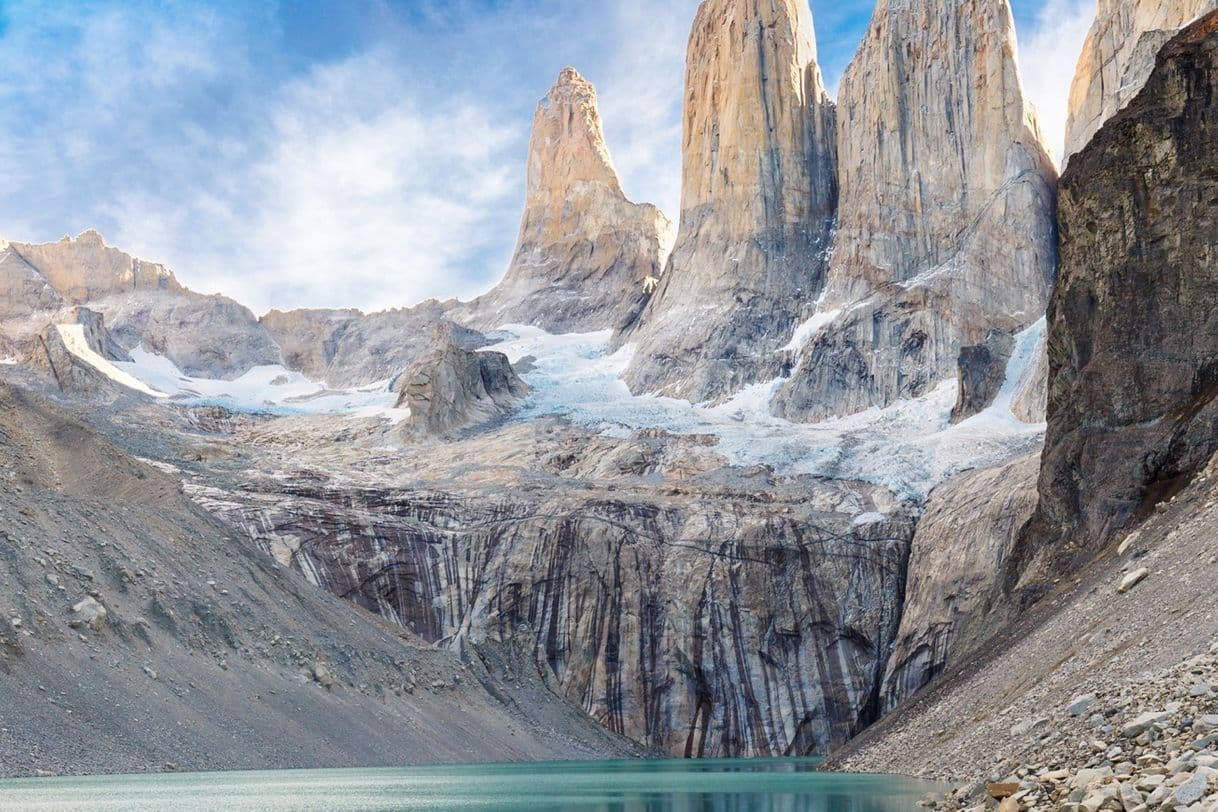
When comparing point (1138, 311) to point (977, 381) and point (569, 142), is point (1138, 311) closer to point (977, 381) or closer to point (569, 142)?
point (977, 381)

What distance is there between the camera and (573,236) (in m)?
139

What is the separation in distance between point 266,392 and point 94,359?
92.0ft

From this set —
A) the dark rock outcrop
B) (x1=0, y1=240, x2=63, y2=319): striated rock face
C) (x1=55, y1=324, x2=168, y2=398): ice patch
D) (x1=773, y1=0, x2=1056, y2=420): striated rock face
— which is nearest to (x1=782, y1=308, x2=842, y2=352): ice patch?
(x1=773, y1=0, x2=1056, y2=420): striated rock face

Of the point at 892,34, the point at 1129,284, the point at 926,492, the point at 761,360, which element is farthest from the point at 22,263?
the point at 1129,284

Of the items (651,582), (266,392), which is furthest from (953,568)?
(266,392)

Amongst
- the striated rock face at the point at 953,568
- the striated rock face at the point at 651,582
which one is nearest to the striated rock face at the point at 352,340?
the striated rock face at the point at 651,582

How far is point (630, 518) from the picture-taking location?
70000mm

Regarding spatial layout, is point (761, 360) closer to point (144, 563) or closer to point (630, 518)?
point (630, 518)

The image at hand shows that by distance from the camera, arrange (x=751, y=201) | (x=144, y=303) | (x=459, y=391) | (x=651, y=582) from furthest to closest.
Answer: (x=144, y=303) < (x=751, y=201) < (x=459, y=391) < (x=651, y=582)

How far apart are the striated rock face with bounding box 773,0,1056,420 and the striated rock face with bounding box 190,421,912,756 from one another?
19.5m

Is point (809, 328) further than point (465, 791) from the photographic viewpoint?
Yes

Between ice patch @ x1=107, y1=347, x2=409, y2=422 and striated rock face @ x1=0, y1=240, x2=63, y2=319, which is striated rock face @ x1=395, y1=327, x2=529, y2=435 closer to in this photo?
ice patch @ x1=107, y1=347, x2=409, y2=422

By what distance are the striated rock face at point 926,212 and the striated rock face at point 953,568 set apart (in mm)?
24032

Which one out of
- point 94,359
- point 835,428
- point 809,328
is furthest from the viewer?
point 94,359
